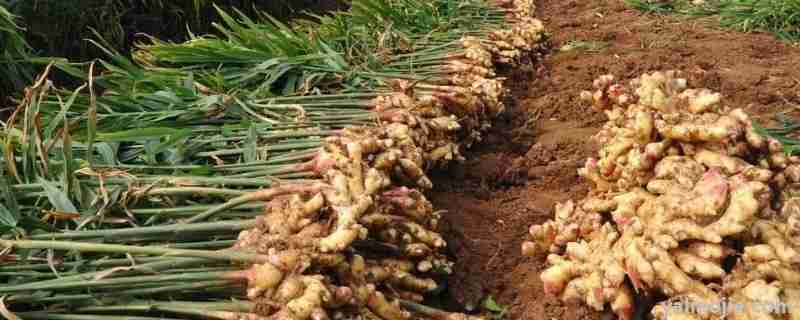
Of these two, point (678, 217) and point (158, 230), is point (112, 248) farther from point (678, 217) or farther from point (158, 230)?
point (678, 217)

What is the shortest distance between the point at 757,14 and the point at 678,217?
11.4 ft

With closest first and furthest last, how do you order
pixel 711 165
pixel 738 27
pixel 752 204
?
pixel 752 204, pixel 711 165, pixel 738 27

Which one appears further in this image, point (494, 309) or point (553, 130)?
point (553, 130)

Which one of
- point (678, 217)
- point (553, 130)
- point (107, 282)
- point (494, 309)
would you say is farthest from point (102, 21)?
point (678, 217)

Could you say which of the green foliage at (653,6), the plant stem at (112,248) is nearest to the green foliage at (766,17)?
the green foliage at (653,6)

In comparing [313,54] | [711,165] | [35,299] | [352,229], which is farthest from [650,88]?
[35,299]

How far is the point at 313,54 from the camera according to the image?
271cm

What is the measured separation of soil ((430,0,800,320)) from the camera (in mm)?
1816

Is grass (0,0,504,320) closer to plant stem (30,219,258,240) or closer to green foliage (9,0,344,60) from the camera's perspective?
plant stem (30,219,258,240)

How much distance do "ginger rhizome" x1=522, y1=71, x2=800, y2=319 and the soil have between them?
0.13 m

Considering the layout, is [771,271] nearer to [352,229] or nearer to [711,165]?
[711,165]

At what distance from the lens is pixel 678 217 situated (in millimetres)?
1461

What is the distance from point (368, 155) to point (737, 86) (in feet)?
7.00

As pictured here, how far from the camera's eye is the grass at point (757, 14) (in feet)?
13.4
